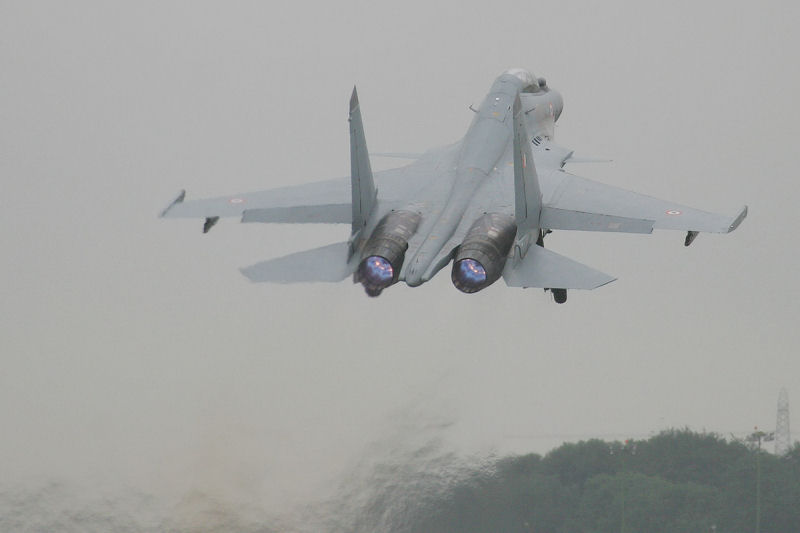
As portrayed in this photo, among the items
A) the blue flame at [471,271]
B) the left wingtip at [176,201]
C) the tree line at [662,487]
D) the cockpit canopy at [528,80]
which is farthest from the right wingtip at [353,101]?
the tree line at [662,487]

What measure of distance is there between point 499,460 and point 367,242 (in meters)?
16.1

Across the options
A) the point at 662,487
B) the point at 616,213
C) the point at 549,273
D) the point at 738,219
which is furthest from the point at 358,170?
the point at 662,487

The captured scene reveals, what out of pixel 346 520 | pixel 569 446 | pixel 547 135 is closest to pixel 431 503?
pixel 346 520

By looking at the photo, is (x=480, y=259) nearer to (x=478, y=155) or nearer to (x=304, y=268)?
(x=304, y=268)

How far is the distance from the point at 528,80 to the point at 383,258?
10.0 meters

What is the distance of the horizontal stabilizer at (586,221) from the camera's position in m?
39.6

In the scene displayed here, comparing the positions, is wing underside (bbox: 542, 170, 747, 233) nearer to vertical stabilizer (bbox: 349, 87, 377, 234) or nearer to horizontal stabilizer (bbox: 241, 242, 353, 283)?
vertical stabilizer (bbox: 349, 87, 377, 234)

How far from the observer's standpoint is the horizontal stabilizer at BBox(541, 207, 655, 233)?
1560 inches

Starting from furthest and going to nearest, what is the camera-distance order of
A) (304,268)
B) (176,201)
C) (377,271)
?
1. (176,201)
2. (304,268)
3. (377,271)

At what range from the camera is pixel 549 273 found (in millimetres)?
37625

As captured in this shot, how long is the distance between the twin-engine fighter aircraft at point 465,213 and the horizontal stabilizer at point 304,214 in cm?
2

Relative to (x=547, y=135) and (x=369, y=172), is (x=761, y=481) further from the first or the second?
(x=369, y=172)


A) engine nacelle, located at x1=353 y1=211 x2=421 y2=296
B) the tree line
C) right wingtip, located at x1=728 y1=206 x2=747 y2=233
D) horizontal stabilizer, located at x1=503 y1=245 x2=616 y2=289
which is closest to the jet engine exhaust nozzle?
engine nacelle, located at x1=353 y1=211 x2=421 y2=296

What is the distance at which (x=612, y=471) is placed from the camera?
6975cm
